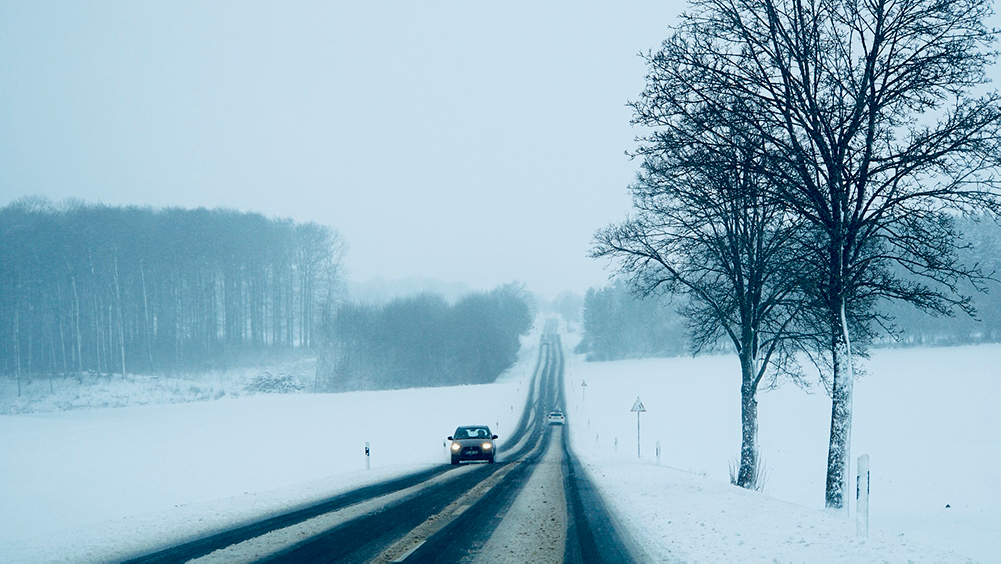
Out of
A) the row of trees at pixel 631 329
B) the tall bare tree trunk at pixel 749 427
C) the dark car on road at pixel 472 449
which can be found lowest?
the row of trees at pixel 631 329

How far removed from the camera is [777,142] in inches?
417

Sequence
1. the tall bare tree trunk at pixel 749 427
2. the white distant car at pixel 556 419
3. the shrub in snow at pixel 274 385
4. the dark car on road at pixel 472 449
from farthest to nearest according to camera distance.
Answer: the shrub in snow at pixel 274 385 < the white distant car at pixel 556 419 < the dark car on road at pixel 472 449 < the tall bare tree trunk at pixel 749 427

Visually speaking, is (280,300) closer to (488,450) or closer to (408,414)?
(408,414)

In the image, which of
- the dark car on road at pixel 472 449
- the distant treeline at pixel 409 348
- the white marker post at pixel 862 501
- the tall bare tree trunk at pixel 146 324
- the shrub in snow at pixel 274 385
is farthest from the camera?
the distant treeline at pixel 409 348

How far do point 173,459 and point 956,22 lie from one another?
25.5m

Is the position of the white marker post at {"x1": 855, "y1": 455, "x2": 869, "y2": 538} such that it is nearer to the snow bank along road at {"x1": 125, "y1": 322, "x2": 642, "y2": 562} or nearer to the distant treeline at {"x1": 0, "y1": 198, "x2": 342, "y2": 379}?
the snow bank along road at {"x1": 125, "y1": 322, "x2": 642, "y2": 562}

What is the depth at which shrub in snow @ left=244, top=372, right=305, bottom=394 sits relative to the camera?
5647 centimetres

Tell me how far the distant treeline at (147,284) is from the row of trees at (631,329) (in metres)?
54.8

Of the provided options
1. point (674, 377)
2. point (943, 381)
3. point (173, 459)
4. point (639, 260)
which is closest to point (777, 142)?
point (639, 260)

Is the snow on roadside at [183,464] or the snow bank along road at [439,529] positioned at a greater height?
the snow bank along road at [439,529]

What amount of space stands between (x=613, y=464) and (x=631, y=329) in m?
92.3

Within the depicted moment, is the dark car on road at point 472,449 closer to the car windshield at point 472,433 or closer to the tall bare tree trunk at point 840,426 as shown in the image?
the car windshield at point 472,433

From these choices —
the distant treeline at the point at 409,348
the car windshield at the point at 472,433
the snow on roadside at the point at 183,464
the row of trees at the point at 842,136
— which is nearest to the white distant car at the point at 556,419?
the snow on roadside at the point at 183,464

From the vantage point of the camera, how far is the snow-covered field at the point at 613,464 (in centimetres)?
900
